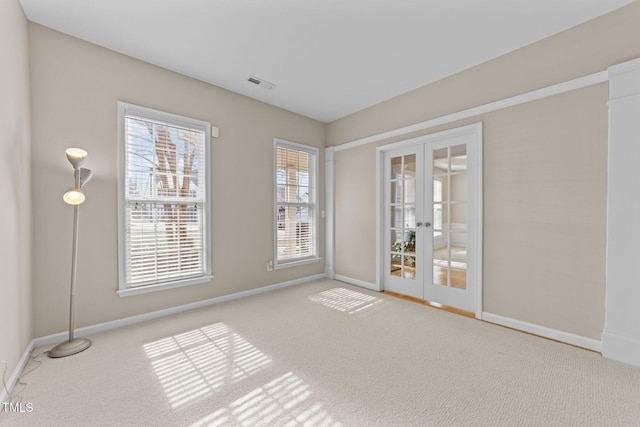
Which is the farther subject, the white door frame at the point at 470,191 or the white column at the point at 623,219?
the white door frame at the point at 470,191

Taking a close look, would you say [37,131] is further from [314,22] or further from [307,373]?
[307,373]

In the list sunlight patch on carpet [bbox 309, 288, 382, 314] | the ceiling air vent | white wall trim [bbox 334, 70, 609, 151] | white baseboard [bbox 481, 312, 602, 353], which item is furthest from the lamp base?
white wall trim [bbox 334, 70, 609, 151]

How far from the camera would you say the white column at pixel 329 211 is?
15.4 ft

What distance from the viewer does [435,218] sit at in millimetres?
3469

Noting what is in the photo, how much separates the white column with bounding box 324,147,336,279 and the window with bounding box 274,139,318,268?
20 cm

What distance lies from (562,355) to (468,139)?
225 centimetres

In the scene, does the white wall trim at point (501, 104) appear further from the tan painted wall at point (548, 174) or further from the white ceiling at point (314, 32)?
the white ceiling at point (314, 32)

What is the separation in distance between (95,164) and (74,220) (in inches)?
23.9

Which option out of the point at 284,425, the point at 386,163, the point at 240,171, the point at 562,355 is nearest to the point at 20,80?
the point at 240,171

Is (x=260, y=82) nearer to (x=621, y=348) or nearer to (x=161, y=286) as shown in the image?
(x=161, y=286)

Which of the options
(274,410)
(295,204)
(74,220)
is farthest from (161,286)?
(295,204)

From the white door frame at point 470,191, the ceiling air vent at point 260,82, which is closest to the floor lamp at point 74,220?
the ceiling air vent at point 260,82

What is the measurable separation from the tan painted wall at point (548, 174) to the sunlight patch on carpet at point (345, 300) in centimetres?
136

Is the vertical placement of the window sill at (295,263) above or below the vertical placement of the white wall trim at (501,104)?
below
